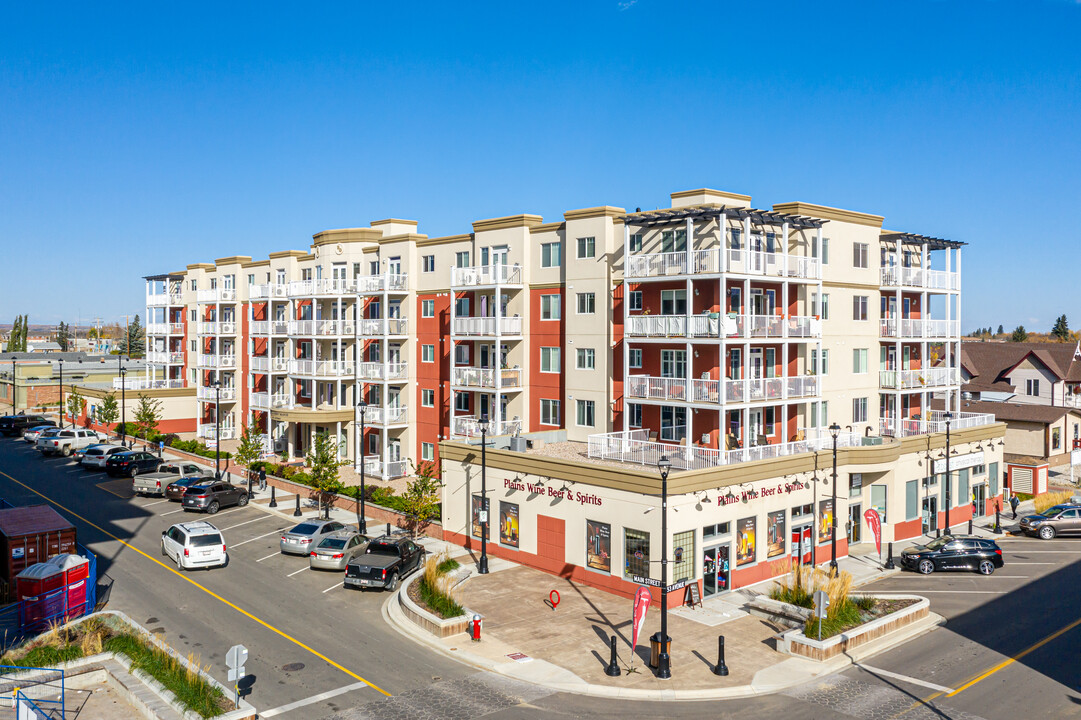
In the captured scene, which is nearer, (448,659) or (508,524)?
(448,659)

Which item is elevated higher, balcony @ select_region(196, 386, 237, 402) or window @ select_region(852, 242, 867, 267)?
window @ select_region(852, 242, 867, 267)

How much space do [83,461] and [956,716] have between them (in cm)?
5086

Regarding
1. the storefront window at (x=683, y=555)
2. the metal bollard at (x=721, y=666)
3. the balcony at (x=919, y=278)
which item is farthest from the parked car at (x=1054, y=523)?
the metal bollard at (x=721, y=666)

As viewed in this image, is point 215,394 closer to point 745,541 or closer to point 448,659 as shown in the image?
point 448,659

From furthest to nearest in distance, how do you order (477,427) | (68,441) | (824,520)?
(68,441)
(477,427)
(824,520)

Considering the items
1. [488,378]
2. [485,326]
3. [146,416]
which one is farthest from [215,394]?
[488,378]

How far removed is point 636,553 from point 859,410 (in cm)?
1861

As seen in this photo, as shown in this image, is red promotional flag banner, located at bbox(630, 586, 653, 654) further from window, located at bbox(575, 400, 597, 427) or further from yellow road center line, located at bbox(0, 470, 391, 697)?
window, located at bbox(575, 400, 597, 427)

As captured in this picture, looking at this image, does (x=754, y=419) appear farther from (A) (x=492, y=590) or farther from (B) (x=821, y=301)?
(A) (x=492, y=590)

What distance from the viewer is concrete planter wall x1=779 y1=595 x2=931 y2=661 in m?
22.3

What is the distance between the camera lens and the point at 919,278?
4284 cm

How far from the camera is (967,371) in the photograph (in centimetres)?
7031

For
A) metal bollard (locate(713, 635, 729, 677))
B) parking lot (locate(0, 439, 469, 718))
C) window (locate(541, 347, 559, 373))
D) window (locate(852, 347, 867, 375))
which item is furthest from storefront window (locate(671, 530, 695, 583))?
window (locate(852, 347, 867, 375))

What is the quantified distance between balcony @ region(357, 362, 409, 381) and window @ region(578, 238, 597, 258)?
1483 cm
